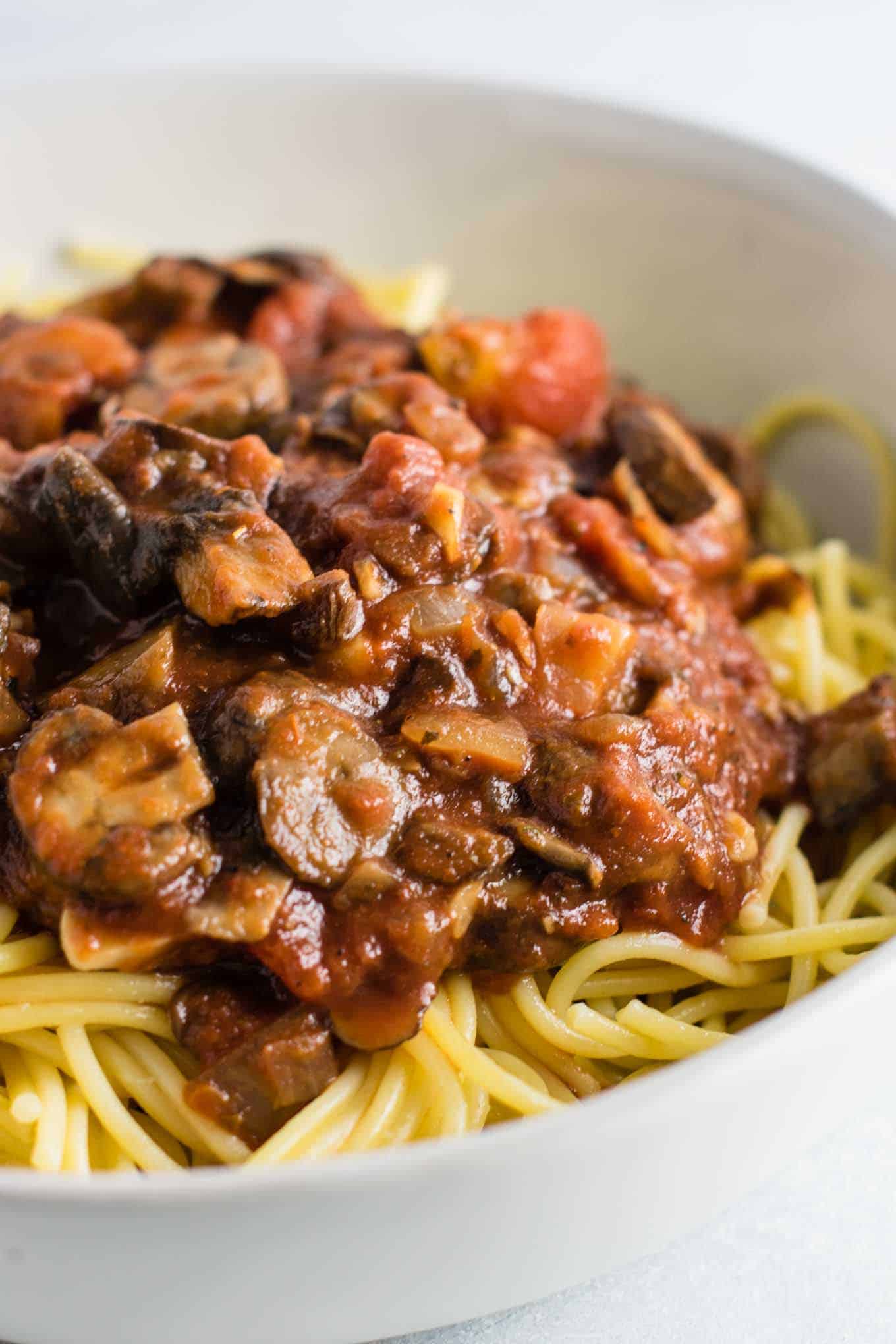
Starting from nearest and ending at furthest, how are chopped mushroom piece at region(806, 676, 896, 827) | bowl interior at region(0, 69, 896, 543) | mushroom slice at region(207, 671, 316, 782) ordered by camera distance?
mushroom slice at region(207, 671, 316, 782), chopped mushroom piece at region(806, 676, 896, 827), bowl interior at region(0, 69, 896, 543)

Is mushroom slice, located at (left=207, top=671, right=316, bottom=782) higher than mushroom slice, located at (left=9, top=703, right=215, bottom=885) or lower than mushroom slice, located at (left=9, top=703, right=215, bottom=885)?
higher

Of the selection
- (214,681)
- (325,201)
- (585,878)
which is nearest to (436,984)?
(585,878)

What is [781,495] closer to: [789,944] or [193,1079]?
[789,944]

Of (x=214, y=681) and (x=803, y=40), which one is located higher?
(x=803, y=40)

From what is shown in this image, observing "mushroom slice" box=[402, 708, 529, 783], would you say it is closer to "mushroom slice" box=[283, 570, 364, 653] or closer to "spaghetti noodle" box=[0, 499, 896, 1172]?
"mushroom slice" box=[283, 570, 364, 653]

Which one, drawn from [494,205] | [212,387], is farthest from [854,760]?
[494,205]

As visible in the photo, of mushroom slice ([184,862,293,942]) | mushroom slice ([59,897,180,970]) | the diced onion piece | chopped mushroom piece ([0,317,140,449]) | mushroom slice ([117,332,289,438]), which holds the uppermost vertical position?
the diced onion piece

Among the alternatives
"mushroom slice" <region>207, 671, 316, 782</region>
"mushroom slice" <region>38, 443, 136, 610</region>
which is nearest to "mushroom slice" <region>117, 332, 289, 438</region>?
"mushroom slice" <region>38, 443, 136, 610</region>

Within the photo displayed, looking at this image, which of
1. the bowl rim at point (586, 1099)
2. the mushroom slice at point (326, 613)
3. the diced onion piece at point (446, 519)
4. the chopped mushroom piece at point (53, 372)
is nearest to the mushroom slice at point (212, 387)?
the chopped mushroom piece at point (53, 372)
